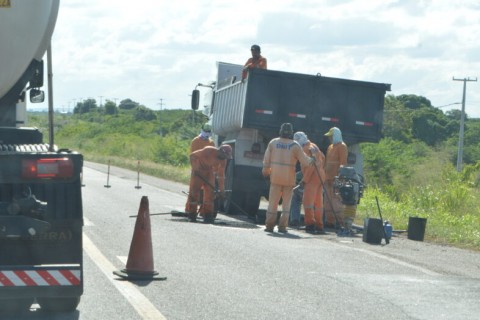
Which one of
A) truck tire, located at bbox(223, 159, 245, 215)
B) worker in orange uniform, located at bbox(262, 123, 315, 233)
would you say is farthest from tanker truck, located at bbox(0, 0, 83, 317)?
truck tire, located at bbox(223, 159, 245, 215)

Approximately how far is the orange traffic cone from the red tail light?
2.82 m

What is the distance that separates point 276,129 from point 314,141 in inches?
34.7

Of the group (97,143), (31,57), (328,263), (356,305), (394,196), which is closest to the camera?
(31,57)

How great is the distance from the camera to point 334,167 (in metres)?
18.5

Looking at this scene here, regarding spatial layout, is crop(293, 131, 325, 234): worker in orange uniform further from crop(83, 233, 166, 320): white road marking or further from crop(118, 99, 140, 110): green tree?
crop(118, 99, 140, 110): green tree

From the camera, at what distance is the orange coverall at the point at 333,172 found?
18.3 meters

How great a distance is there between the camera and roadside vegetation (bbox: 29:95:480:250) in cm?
2092

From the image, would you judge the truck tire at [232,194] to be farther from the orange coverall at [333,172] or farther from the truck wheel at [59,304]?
the truck wheel at [59,304]

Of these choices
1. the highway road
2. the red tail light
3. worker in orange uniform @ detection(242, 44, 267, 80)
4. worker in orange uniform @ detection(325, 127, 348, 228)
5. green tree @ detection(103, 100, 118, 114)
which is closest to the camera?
the red tail light

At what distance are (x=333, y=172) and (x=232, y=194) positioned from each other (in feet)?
8.20

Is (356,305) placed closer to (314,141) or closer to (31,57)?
(31,57)

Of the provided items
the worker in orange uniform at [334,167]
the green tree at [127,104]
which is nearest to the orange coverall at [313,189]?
the worker in orange uniform at [334,167]

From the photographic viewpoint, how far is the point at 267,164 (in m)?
17.0

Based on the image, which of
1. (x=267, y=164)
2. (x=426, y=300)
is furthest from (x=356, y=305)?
(x=267, y=164)
